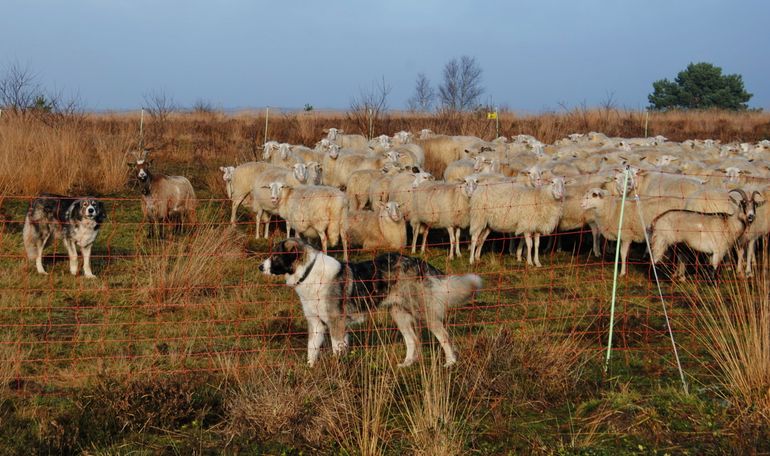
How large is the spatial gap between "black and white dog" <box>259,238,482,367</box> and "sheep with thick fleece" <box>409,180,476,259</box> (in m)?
5.97

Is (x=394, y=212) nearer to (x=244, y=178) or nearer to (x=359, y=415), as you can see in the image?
(x=244, y=178)

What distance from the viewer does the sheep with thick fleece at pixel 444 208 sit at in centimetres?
1391

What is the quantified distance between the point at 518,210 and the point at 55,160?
397 inches

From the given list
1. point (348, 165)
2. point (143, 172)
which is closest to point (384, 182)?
point (348, 165)

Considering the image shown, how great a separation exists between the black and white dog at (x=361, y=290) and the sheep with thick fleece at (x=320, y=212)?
5532mm

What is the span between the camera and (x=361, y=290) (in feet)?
24.9

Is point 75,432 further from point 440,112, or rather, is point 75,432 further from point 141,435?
point 440,112

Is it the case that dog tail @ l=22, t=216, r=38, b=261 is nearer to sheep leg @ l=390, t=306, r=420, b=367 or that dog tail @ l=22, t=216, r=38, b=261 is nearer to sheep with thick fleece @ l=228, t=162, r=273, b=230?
sheep with thick fleece @ l=228, t=162, r=273, b=230

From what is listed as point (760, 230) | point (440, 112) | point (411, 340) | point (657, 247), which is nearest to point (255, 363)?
point (411, 340)

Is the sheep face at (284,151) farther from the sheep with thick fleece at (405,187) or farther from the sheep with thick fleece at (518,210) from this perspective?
the sheep with thick fleece at (518,210)

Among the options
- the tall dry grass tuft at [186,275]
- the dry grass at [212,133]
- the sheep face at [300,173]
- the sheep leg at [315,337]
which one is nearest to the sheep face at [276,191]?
the sheep face at [300,173]

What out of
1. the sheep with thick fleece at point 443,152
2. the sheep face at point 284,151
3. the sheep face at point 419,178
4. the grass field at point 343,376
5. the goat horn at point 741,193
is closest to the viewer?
the grass field at point 343,376

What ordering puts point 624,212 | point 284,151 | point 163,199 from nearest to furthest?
point 624,212 < point 163,199 < point 284,151

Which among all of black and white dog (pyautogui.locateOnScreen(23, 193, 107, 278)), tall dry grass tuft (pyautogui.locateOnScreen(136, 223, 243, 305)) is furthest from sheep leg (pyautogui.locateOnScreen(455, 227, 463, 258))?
black and white dog (pyautogui.locateOnScreen(23, 193, 107, 278))
